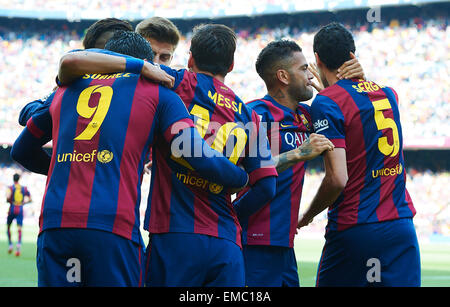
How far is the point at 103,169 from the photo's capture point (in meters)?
2.70

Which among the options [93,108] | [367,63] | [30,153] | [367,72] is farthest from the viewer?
[367,63]

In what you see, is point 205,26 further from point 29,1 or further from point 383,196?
point 29,1

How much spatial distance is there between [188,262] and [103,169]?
645mm

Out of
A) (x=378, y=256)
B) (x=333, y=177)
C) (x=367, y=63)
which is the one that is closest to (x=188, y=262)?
A: (x=333, y=177)

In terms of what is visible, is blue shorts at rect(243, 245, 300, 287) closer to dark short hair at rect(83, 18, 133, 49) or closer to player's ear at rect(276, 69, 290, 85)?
player's ear at rect(276, 69, 290, 85)

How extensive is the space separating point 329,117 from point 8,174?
1119 inches

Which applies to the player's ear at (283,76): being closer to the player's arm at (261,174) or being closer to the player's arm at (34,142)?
the player's arm at (261,174)

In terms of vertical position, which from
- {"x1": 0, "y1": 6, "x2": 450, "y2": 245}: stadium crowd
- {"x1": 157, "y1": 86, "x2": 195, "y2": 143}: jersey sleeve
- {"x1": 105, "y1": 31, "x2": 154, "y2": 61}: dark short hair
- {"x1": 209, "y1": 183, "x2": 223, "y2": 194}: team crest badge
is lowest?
{"x1": 209, "y1": 183, "x2": 223, "y2": 194}: team crest badge

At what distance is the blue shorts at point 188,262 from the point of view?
288 centimetres

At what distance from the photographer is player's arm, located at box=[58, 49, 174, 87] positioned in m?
2.82

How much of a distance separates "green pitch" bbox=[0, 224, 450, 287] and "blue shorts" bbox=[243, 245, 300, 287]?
605cm

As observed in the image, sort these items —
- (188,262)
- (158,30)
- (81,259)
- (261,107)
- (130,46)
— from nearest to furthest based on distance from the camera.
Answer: (81,259) < (188,262) < (130,46) < (261,107) < (158,30)

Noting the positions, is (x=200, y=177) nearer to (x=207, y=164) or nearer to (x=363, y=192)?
(x=207, y=164)

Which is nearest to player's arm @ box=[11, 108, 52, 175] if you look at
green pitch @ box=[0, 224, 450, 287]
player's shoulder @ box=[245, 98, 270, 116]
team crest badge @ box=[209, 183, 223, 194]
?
team crest badge @ box=[209, 183, 223, 194]
